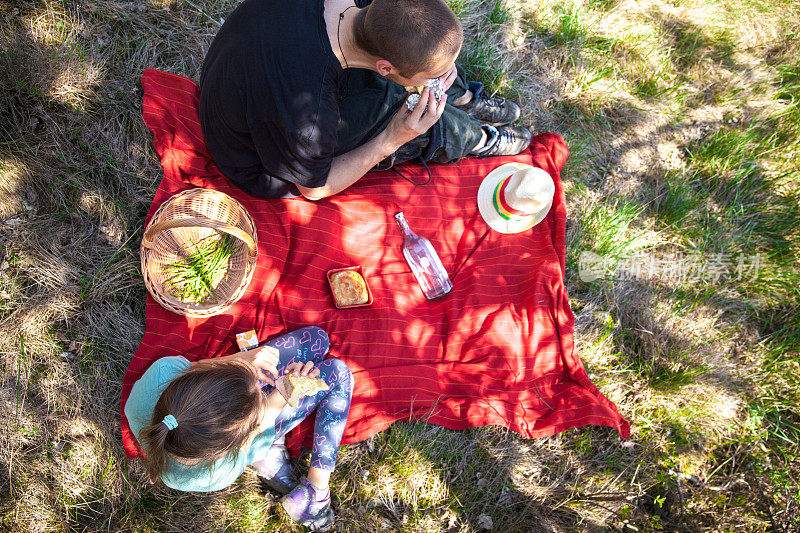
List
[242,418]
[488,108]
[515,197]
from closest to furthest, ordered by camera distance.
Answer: [242,418]
[515,197]
[488,108]

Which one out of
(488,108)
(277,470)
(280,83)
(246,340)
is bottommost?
(277,470)

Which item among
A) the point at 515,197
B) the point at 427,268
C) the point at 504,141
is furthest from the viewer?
the point at 504,141

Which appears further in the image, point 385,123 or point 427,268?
point 427,268

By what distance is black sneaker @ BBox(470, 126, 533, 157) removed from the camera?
3.31 metres

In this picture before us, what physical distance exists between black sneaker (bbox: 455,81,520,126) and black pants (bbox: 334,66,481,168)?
30cm

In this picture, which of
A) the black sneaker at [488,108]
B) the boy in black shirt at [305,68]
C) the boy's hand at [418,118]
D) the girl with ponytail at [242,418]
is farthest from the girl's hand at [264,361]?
the black sneaker at [488,108]

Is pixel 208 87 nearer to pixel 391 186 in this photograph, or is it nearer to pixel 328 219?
pixel 328 219

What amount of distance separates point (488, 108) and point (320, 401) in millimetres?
2498

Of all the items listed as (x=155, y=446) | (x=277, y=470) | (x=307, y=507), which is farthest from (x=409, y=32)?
(x=307, y=507)

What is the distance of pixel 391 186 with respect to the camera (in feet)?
10.7

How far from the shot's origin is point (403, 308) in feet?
10.2

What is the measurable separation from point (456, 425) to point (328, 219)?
1617 mm

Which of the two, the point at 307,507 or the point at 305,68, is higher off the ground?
the point at 305,68

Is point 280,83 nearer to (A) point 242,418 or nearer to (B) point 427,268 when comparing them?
(A) point 242,418
